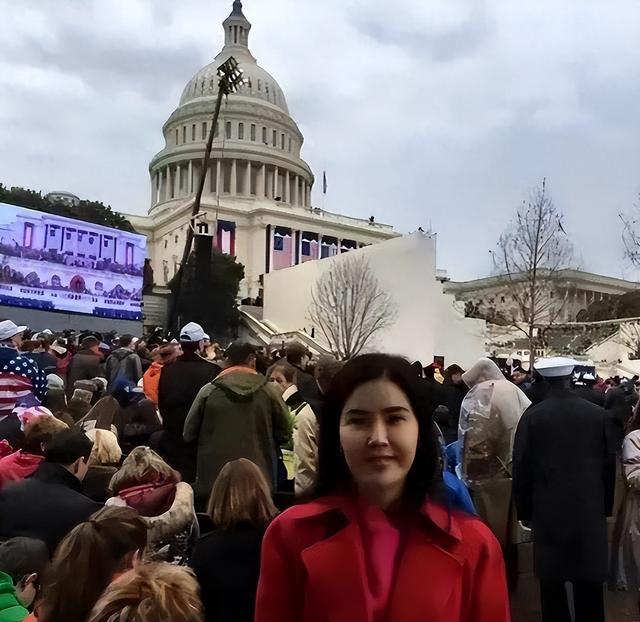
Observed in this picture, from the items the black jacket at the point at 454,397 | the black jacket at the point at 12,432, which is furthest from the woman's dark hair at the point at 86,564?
the black jacket at the point at 454,397

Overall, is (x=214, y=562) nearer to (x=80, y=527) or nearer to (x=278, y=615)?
(x=80, y=527)

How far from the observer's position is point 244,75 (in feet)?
280

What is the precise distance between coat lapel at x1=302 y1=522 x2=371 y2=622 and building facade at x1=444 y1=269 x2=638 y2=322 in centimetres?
3352

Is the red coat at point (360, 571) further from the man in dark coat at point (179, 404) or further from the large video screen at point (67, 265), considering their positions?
the large video screen at point (67, 265)

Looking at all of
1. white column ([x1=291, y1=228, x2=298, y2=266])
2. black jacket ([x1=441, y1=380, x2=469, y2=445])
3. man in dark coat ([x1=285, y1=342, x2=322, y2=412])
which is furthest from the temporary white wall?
white column ([x1=291, y1=228, x2=298, y2=266])

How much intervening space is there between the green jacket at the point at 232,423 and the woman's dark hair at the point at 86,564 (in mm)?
2140

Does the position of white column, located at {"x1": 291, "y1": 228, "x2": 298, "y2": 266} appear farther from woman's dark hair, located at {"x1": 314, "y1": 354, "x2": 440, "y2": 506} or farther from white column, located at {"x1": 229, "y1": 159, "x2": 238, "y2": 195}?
woman's dark hair, located at {"x1": 314, "y1": 354, "x2": 440, "y2": 506}

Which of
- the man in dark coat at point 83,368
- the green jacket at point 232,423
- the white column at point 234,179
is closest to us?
the green jacket at point 232,423

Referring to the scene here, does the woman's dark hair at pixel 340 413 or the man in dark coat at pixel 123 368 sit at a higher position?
the man in dark coat at pixel 123 368

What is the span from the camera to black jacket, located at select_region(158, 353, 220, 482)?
571cm

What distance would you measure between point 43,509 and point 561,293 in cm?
3965

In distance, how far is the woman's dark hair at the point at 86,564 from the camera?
7.48 feet

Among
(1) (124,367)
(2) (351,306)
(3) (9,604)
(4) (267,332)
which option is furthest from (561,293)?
(3) (9,604)

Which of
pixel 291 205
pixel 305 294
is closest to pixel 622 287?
pixel 291 205
